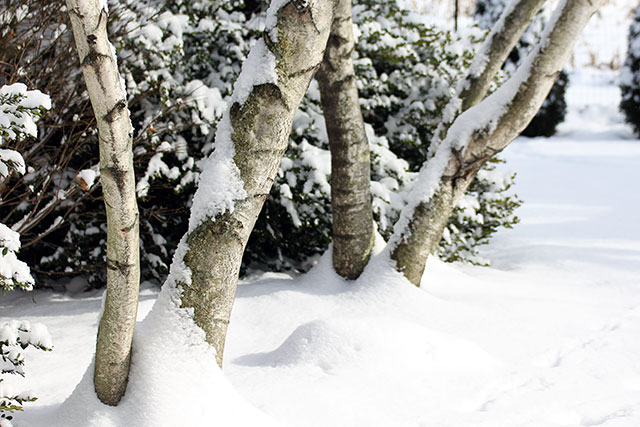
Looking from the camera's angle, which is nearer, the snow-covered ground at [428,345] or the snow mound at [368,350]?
the snow-covered ground at [428,345]

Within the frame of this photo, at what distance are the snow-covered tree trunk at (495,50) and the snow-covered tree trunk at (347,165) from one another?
0.92 metres

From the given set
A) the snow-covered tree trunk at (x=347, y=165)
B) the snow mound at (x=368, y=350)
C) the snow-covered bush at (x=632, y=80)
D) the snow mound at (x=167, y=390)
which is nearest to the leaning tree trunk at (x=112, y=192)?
the snow mound at (x=167, y=390)

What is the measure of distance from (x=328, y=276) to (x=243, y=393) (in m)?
1.34

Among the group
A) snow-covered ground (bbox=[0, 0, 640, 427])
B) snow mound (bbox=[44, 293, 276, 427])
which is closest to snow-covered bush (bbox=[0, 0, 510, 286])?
snow-covered ground (bbox=[0, 0, 640, 427])

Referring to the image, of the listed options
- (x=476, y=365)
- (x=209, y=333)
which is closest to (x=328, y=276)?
(x=476, y=365)

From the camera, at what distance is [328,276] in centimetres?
347

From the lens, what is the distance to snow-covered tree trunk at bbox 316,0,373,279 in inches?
127

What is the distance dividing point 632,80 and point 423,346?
10835 mm

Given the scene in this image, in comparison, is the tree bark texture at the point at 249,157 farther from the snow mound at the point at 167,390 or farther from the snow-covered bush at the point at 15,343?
the snow-covered bush at the point at 15,343

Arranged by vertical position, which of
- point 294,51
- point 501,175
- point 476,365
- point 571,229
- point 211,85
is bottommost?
point 571,229

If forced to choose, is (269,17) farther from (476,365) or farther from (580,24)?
(580,24)

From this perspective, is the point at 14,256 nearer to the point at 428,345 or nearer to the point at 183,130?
the point at 428,345

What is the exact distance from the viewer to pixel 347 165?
3.33m

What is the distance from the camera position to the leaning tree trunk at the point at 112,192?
1429 mm
